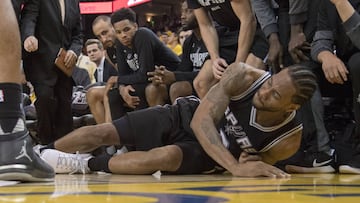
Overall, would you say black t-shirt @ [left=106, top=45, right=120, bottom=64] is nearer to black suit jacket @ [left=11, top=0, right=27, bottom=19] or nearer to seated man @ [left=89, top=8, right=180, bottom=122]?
seated man @ [left=89, top=8, right=180, bottom=122]

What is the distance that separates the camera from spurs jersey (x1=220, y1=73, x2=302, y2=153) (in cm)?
294

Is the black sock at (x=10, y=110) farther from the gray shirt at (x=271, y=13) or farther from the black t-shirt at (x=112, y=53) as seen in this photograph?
the black t-shirt at (x=112, y=53)

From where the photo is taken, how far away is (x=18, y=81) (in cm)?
197

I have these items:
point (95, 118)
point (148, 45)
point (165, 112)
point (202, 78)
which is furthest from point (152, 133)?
point (95, 118)

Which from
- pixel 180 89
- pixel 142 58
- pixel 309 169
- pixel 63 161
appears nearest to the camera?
pixel 63 161

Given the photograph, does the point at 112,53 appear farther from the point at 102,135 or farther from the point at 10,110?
the point at 10,110

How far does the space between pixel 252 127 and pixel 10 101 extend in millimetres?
1361

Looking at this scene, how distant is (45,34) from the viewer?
4.29 m

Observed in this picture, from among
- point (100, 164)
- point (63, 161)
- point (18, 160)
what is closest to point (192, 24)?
point (100, 164)

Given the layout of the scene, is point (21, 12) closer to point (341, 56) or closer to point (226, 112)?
point (226, 112)

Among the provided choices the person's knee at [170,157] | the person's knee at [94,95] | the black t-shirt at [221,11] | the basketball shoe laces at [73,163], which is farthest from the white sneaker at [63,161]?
the person's knee at [94,95]

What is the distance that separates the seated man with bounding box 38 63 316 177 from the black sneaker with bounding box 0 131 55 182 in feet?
3.58

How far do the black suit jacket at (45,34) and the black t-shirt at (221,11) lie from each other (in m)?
0.94

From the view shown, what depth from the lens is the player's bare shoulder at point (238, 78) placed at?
2.91 meters
